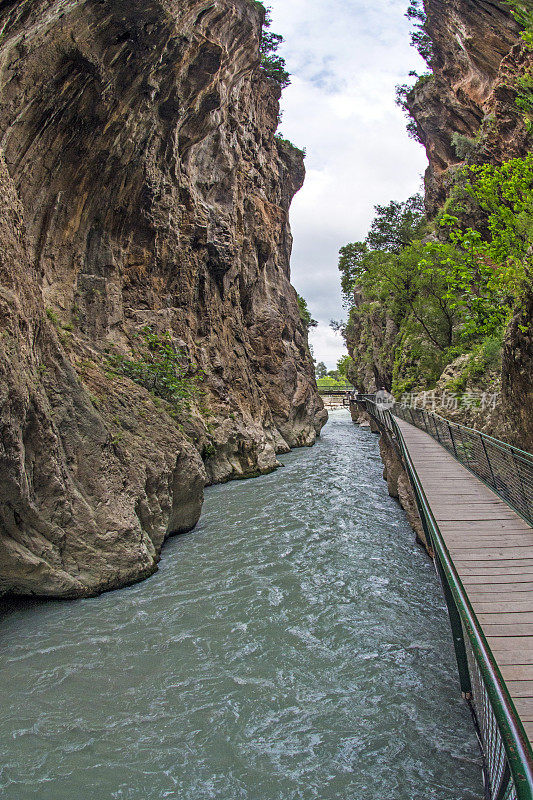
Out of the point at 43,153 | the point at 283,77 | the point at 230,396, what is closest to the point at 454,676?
the point at 43,153

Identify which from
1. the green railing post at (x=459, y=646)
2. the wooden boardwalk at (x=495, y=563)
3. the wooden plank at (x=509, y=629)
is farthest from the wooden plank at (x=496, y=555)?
the green railing post at (x=459, y=646)

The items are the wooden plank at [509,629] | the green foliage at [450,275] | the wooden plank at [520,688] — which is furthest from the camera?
the green foliage at [450,275]

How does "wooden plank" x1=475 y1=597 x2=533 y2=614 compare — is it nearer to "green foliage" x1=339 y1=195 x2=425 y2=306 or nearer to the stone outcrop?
the stone outcrop

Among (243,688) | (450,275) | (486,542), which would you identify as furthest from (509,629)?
(450,275)

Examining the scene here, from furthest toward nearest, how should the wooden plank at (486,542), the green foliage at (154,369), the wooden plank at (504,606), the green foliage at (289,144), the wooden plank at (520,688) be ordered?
1. the green foliage at (289,144)
2. the green foliage at (154,369)
3. the wooden plank at (486,542)
4. the wooden plank at (504,606)
5. the wooden plank at (520,688)

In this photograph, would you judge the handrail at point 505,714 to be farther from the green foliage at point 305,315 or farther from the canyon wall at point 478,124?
the green foliage at point 305,315

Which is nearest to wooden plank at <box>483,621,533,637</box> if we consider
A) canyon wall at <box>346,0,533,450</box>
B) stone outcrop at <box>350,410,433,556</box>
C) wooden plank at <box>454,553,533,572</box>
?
wooden plank at <box>454,553,533,572</box>

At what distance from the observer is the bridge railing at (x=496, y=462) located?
766cm

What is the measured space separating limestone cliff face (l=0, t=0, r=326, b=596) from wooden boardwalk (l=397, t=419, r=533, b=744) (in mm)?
5474

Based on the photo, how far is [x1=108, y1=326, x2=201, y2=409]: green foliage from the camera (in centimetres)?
1350

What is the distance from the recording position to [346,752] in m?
4.64

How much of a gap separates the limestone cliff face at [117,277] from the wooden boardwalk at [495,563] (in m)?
5.47

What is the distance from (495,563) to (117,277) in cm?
1495

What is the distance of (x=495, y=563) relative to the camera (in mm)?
6188
